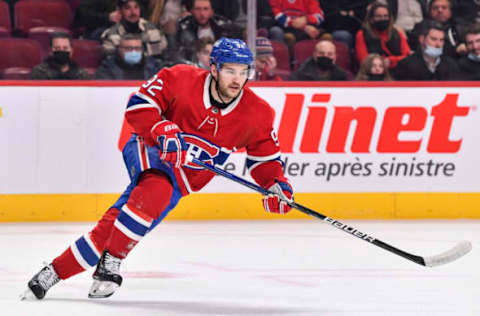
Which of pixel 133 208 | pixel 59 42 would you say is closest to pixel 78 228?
pixel 59 42

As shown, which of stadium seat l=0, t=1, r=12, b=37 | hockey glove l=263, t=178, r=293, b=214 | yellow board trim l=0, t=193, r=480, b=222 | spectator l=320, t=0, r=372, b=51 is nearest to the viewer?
hockey glove l=263, t=178, r=293, b=214

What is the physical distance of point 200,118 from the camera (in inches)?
146

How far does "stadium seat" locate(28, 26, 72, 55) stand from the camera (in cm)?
652

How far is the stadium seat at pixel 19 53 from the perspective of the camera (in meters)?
6.46

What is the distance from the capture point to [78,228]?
20.0 feet

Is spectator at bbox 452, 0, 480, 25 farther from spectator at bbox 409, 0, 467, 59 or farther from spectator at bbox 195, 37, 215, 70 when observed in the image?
spectator at bbox 195, 37, 215, 70

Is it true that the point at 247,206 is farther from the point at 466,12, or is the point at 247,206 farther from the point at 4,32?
the point at 466,12

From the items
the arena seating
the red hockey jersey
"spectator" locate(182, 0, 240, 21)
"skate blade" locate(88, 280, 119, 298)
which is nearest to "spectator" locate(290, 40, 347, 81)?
"spectator" locate(182, 0, 240, 21)

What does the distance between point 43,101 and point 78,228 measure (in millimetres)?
943

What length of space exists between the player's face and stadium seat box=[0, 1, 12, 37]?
3.26 m

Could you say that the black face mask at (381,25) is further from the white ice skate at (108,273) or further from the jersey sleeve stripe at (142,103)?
the white ice skate at (108,273)

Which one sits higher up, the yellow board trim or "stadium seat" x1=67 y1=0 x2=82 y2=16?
"stadium seat" x1=67 y1=0 x2=82 y2=16

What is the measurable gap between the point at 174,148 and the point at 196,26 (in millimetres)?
3254

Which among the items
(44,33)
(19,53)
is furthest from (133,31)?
(19,53)
